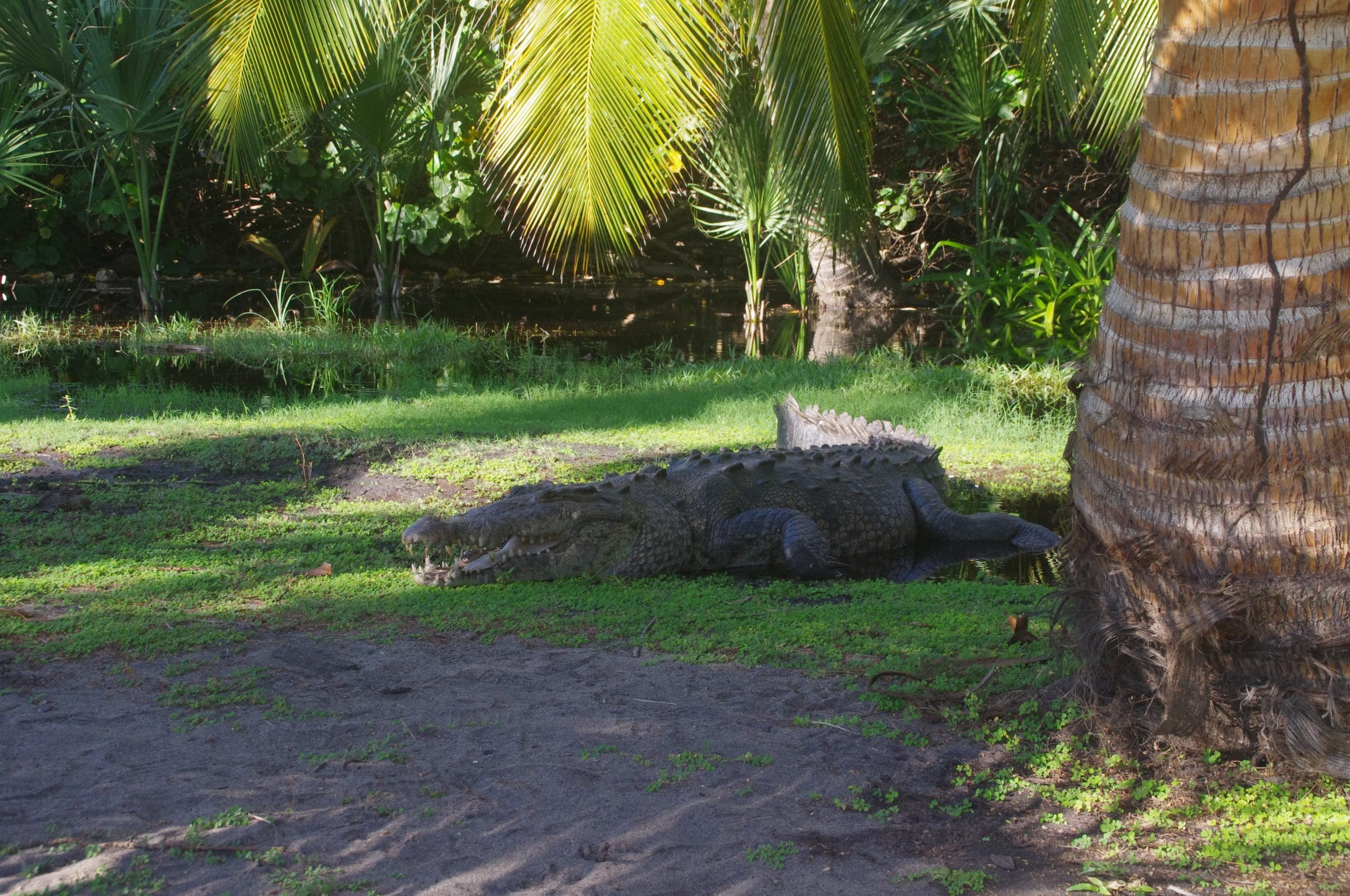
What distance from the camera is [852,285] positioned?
14.5 m

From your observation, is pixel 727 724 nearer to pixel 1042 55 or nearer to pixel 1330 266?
pixel 1330 266

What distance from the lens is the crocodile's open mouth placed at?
4.53 meters

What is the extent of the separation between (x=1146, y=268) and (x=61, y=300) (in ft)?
50.9

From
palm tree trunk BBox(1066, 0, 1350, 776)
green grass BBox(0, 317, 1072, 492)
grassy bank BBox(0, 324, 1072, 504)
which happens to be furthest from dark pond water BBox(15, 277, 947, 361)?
palm tree trunk BBox(1066, 0, 1350, 776)

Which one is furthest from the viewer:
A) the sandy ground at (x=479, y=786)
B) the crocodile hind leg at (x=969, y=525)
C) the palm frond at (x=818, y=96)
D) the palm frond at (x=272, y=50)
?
the crocodile hind leg at (x=969, y=525)

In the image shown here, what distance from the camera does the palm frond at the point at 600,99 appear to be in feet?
12.8

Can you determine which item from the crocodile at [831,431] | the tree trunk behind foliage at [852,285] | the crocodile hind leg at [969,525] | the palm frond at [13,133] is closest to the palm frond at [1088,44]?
the crocodile hind leg at [969,525]

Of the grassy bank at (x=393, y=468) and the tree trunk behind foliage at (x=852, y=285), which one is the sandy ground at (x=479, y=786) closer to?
the grassy bank at (x=393, y=468)

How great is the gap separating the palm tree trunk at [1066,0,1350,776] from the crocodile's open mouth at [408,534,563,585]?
8.52 ft

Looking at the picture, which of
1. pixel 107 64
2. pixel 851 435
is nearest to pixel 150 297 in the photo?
pixel 107 64

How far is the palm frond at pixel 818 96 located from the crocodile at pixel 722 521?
5.00 feet

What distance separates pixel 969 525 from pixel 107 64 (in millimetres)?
9655

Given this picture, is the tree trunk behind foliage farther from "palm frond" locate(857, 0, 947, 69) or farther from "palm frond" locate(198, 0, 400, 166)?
"palm frond" locate(198, 0, 400, 166)

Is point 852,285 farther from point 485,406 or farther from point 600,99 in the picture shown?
point 600,99
